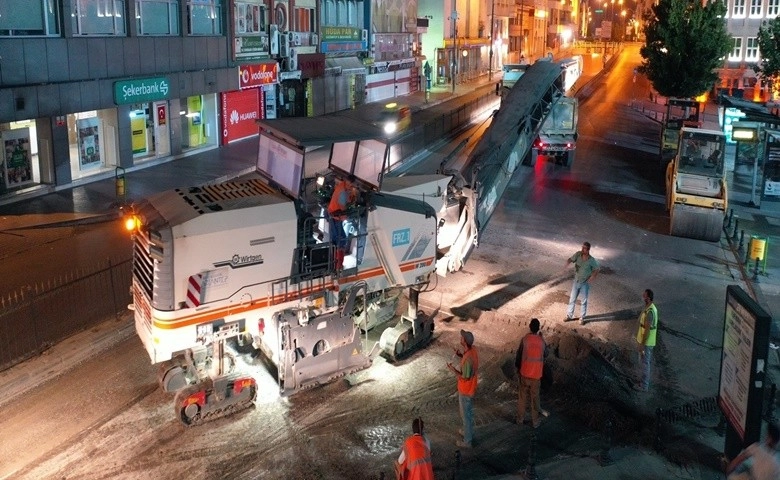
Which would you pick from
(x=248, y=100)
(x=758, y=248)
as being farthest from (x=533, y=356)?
(x=248, y=100)

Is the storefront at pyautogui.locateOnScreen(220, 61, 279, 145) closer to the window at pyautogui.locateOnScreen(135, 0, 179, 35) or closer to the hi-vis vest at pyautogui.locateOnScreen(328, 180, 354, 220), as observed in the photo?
the window at pyautogui.locateOnScreen(135, 0, 179, 35)

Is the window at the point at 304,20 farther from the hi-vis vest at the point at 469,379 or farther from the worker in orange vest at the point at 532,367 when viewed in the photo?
the hi-vis vest at the point at 469,379

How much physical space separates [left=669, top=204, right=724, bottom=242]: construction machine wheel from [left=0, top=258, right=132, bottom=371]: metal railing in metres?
14.8

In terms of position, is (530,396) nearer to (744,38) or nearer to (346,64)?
(346,64)

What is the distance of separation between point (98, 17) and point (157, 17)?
3.34 m

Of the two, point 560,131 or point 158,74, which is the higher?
point 158,74

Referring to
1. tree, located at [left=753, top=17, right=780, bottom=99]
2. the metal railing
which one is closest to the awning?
tree, located at [left=753, top=17, right=780, bottom=99]

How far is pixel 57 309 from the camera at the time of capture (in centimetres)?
1402

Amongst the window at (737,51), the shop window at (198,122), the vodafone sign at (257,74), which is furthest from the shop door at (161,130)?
the window at (737,51)

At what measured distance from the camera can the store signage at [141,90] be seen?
2669 cm

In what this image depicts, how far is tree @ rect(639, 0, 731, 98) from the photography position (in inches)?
1753

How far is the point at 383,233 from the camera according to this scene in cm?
1179

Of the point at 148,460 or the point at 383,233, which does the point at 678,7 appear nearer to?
the point at 383,233

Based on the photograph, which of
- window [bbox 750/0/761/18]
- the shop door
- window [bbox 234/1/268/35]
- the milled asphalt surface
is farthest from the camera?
window [bbox 750/0/761/18]
